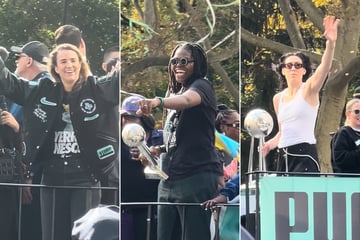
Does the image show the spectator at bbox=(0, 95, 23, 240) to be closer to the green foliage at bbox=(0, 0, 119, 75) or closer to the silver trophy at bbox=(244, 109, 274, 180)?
the green foliage at bbox=(0, 0, 119, 75)

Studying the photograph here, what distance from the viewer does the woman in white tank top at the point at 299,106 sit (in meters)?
3.99

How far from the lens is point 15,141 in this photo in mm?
3949

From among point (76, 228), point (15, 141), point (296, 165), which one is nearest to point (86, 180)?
point (76, 228)

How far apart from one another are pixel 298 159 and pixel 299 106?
40 cm

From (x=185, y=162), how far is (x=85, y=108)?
838 mm

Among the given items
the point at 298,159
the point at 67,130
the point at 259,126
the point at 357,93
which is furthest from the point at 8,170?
the point at 357,93

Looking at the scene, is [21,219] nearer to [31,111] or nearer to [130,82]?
[31,111]

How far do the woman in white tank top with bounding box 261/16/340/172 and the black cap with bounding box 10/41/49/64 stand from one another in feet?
5.67

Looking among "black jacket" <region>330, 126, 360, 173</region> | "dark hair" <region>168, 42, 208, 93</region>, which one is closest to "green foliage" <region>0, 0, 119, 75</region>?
"dark hair" <region>168, 42, 208, 93</region>

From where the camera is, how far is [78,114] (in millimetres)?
3961

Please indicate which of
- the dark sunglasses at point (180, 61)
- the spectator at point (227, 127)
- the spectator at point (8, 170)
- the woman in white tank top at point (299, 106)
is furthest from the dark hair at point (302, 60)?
the spectator at point (8, 170)

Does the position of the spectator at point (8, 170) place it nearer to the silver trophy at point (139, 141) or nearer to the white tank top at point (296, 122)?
the silver trophy at point (139, 141)

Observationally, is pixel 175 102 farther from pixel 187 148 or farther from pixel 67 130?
pixel 67 130

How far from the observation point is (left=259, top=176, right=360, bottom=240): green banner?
392 centimetres
